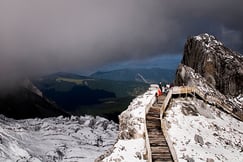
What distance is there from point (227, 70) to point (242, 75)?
4.30 meters

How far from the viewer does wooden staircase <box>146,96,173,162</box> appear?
4319 centimetres

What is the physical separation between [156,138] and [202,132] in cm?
847

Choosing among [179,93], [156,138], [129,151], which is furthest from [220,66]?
[129,151]

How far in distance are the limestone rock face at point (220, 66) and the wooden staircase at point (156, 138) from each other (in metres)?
58.5

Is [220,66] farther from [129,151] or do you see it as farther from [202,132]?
[129,151]

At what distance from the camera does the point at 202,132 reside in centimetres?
5219

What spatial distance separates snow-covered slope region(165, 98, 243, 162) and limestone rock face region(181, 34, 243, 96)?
44281 mm

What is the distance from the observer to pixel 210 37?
116 m

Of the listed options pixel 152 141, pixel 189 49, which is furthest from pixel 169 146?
pixel 189 49

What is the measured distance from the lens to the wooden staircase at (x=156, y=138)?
43.2 meters

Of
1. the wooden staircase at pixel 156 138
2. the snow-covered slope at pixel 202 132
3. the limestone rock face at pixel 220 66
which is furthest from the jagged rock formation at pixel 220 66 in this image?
the wooden staircase at pixel 156 138

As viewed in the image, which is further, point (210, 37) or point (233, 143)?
point (210, 37)

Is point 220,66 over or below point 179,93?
over

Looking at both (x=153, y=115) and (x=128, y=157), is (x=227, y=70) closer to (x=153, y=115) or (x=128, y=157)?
(x=153, y=115)
